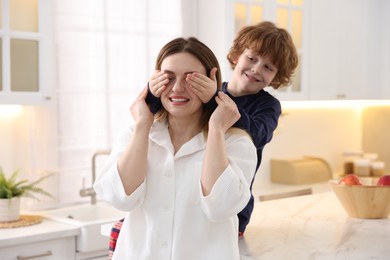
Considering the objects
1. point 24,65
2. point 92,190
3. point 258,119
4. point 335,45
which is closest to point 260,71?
point 258,119

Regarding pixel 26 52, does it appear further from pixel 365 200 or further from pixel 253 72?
pixel 365 200

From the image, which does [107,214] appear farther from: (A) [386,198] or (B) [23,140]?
(A) [386,198]

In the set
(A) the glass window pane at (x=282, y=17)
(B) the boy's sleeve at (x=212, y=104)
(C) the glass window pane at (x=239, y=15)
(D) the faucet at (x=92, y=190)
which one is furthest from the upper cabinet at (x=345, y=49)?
(B) the boy's sleeve at (x=212, y=104)

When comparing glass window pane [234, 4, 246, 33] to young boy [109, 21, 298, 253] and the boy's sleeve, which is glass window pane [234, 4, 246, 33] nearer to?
young boy [109, 21, 298, 253]

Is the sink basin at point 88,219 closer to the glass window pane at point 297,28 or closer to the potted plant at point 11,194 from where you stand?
the potted plant at point 11,194

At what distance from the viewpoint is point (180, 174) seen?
1649 mm

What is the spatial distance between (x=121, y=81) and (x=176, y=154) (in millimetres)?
2024

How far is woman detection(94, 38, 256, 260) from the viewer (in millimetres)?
1599

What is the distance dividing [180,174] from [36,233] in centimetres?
137

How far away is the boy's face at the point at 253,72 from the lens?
206 cm

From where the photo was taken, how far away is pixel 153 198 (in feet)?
5.41

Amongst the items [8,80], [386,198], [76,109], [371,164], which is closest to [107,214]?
[76,109]

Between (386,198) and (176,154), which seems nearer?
(176,154)

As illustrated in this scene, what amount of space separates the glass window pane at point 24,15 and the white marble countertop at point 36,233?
907 millimetres
